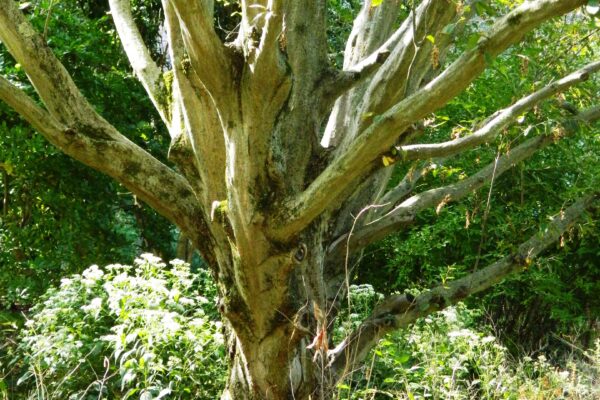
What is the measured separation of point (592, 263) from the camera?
7742 millimetres

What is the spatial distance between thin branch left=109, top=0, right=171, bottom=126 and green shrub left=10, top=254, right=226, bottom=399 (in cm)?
137

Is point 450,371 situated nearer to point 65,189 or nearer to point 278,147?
point 278,147

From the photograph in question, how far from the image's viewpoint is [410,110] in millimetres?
3211

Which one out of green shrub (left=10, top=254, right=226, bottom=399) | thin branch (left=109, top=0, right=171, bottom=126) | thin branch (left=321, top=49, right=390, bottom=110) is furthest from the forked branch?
thin branch (left=109, top=0, right=171, bottom=126)

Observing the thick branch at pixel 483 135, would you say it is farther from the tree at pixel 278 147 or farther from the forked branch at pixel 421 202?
the forked branch at pixel 421 202

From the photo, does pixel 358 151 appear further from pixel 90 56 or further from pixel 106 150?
pixel 90 56

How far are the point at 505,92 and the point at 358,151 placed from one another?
4.35 meters

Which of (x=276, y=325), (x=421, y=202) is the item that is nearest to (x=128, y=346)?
(x=276, y=325)

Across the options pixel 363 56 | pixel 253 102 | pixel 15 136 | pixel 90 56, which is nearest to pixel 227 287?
pixel 253 102

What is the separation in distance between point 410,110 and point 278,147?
0.87 metres

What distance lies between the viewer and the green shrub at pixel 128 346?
4.83 metres

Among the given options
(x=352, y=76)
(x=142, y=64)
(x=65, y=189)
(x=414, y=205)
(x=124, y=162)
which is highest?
(x=65, y=189)

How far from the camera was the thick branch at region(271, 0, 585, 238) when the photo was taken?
2834 millimetres

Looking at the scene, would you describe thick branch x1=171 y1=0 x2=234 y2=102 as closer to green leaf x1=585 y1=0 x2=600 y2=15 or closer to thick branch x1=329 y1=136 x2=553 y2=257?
thick branch x1=329 y1=136 x2=553 y2=257
